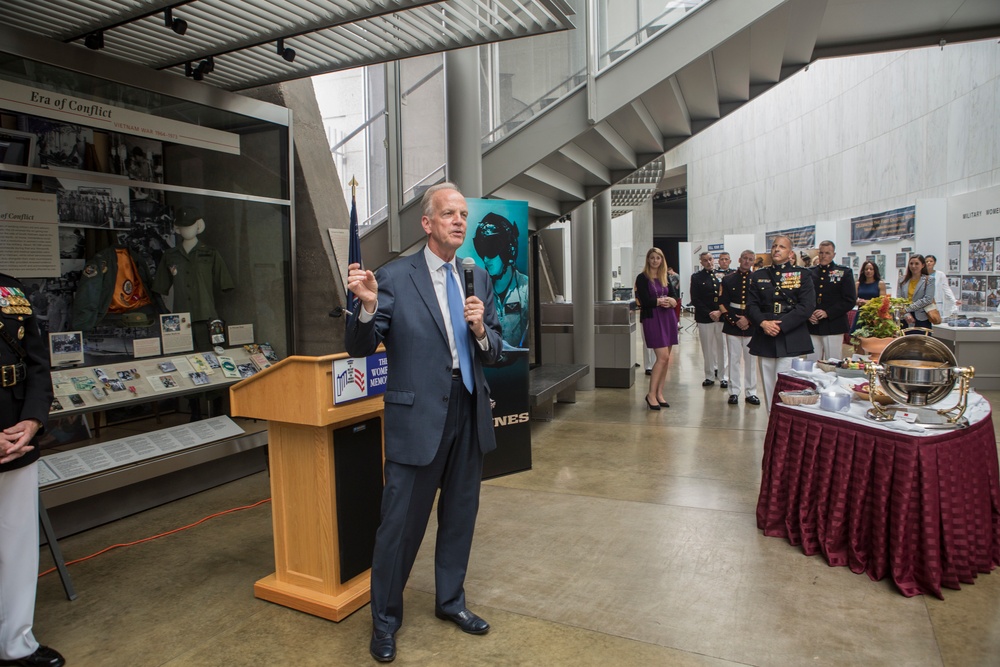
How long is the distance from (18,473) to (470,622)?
6.12 ft

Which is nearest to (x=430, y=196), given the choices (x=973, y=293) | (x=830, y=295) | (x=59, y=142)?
(x=59, y=142)

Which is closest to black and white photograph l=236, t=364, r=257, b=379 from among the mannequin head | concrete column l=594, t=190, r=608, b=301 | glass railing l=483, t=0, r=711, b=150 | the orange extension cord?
the mannequin head

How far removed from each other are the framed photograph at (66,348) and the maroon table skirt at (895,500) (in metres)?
4.68

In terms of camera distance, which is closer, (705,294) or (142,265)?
(142,265)

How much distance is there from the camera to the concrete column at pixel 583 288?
8.73 metres

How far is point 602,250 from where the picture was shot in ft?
39.5

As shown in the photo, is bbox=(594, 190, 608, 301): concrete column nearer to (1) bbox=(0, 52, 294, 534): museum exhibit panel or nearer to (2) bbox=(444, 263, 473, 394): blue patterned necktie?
(1) bbox=(0, 52, 294, 534): museum exhibit panel

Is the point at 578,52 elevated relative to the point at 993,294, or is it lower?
elevated

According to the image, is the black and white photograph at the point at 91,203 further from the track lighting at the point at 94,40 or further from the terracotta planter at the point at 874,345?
the terracotta planter at the point at 874,345

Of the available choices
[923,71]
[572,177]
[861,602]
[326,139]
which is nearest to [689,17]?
[572,177]

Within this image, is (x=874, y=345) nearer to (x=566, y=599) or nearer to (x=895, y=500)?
(x=895, y=500)

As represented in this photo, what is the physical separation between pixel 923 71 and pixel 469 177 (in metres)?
10.7

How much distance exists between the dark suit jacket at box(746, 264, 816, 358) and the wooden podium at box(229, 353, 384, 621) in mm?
3987

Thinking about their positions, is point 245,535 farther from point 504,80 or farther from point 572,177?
point 572,177
